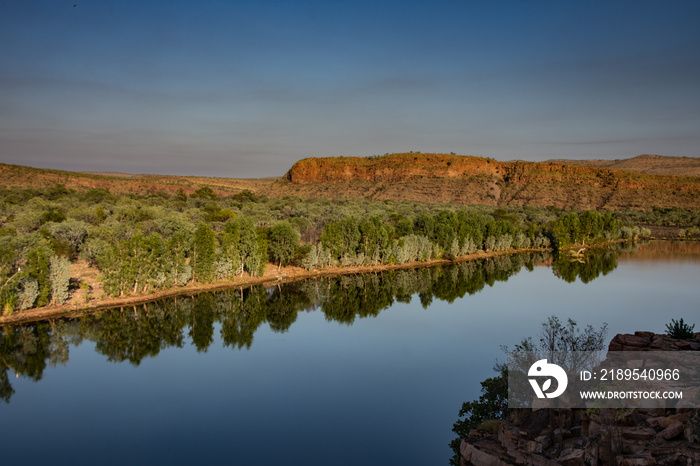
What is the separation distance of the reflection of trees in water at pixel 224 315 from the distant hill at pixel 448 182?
203 feet

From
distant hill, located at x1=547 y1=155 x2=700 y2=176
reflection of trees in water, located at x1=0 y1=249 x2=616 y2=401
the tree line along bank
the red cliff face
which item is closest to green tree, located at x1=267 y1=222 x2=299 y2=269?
the tree line along bank

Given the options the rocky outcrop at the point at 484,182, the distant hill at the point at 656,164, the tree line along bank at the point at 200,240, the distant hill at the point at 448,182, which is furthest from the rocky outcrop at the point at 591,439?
the distant hill at the point at 656,164

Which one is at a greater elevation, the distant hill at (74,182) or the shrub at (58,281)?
the distant hill at (74,182)

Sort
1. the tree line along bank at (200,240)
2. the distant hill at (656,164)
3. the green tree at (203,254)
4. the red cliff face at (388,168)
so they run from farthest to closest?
the distant hill at (656,164) → the red cliff face at (388,168) → the green tree at (203,254) → the tree line along bank at (200,240)

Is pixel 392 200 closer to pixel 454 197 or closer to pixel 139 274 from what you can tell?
pixel 454 197

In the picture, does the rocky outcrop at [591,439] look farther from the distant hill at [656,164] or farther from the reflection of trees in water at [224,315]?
the distant hill at [656,164]

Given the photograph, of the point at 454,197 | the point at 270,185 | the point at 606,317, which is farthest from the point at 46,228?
the point at 270,185

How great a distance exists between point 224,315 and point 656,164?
152m

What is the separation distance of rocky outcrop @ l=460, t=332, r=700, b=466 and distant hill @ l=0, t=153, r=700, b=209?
92.7m

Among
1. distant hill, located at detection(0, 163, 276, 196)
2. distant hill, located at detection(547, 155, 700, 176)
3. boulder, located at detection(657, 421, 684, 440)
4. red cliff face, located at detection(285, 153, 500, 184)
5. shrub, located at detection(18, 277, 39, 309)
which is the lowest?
shrub, located at detection(18, 277, 39, 309)

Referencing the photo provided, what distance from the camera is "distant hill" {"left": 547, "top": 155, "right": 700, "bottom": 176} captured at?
127375 millimetres

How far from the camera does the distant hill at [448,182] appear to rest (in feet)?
318

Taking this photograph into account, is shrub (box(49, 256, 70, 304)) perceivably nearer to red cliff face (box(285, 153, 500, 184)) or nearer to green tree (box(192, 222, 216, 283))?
green tree (box(192, 222, 216, 283))

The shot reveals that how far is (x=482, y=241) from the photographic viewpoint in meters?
60.4
